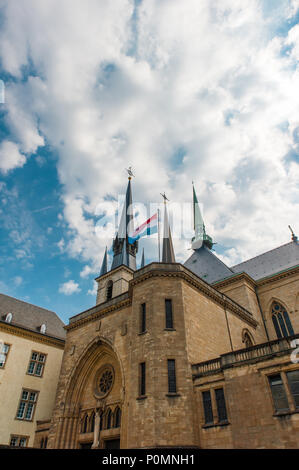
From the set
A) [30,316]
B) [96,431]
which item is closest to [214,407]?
[96,431]

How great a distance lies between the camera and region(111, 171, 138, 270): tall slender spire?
4368 centimetres

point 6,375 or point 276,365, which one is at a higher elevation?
point 6,375

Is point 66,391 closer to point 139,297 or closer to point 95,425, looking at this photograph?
point 95,425

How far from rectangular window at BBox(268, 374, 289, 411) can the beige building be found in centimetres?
1849

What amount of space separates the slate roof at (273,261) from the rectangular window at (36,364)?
21.1 metres

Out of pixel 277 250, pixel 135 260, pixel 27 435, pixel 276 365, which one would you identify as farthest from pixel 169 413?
pixel 135 260

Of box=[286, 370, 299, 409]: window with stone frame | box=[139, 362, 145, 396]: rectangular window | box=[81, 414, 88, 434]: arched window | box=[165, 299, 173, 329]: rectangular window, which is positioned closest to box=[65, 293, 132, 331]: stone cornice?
box=[165, 299, 173, 329]: rectangular window

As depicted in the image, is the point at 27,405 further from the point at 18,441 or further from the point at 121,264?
the point at 121,264

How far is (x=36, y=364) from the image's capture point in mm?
27672

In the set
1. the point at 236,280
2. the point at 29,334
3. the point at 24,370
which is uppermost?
the point at 236,280

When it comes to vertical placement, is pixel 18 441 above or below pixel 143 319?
below

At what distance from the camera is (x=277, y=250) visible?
106 feet

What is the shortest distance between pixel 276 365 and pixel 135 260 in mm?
32805

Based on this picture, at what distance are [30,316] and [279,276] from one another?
76.7 ft
